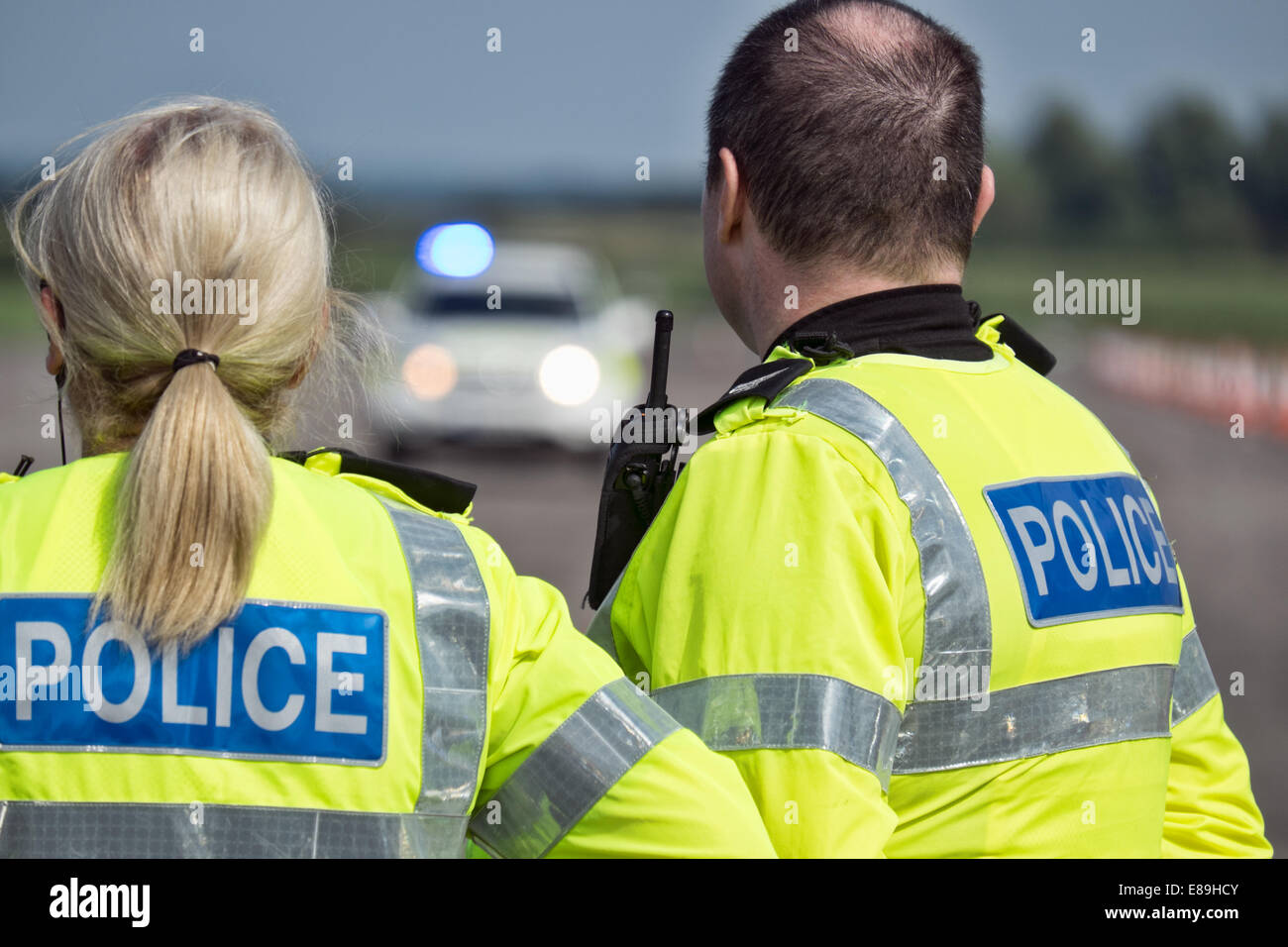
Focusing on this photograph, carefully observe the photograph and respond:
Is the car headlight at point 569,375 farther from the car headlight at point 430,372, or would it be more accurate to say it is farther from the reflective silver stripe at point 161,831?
the reflective silver stripe at point 161,831

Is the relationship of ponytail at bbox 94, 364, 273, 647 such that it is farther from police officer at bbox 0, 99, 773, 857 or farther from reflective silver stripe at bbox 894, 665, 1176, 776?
reflective silver stripe at bbox 894, 665, 1176, 776

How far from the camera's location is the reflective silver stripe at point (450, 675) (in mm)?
1624

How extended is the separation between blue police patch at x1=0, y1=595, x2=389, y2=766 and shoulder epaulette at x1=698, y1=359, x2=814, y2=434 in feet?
2.08

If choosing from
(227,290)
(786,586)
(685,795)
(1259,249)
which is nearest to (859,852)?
(685,795)

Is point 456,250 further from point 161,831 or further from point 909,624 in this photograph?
point 161,831

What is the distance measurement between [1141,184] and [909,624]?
285 feet

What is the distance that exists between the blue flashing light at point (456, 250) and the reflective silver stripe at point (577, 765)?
2273 mm

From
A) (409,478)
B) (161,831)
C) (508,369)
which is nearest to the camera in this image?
(161,831)

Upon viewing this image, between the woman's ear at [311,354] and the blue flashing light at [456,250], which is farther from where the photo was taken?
the blue flashing light at [456,250]

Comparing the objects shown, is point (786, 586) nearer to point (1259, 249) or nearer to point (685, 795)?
point (685, 795)

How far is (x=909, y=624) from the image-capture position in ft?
5.83

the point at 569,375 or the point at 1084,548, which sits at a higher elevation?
the point at 569,375

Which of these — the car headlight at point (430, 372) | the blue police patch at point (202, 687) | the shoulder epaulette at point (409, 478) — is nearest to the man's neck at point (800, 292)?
the shoulder epaulette at point (409, 478)

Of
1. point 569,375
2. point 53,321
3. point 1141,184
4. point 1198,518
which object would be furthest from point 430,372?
point 1141,184
